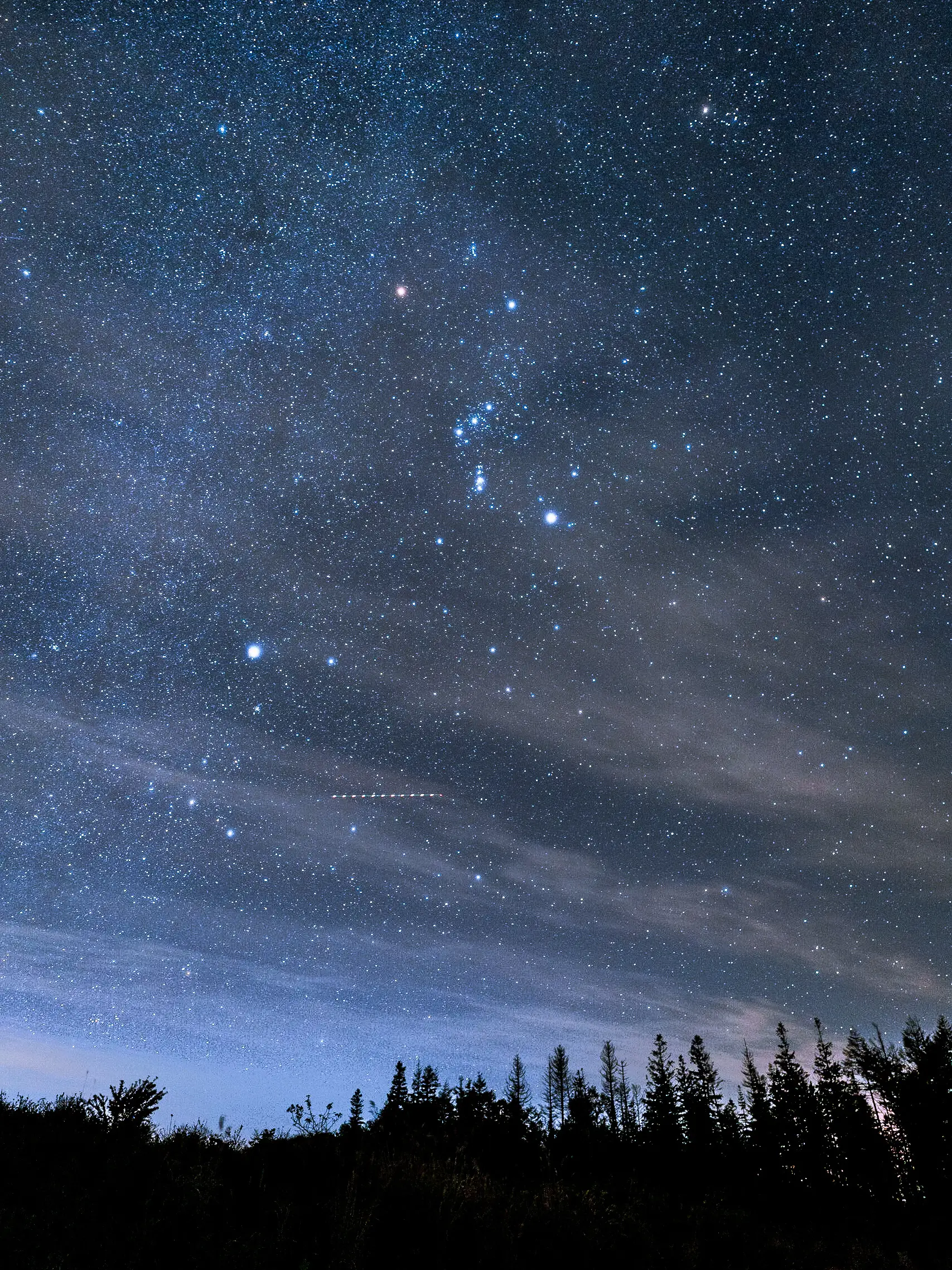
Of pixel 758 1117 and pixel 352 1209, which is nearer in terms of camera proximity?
pixel 352 1209

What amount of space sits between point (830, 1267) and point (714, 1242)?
312 cm

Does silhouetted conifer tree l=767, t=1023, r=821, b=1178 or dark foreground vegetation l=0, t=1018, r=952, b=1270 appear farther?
silhouetted conifer tree l=767, t=1023, r=821, b=1178

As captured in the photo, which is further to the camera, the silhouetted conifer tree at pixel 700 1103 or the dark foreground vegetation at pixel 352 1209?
the silhouetted conifer tree at pixel 700 1103

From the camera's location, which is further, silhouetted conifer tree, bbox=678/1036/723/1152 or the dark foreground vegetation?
silhouetted conifer tree, bbox=678/1036/723/1152

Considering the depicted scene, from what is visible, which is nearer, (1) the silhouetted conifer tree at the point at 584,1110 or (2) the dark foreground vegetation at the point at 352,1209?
(2) the dark foreground vegetation at the point at 352,1209

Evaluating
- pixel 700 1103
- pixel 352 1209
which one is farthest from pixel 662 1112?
pixel 352 1209

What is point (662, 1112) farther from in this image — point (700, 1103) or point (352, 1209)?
point (352, 1209)

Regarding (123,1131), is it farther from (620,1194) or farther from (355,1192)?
(620,1194)

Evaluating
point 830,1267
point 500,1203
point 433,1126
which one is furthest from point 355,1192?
point 433,1126

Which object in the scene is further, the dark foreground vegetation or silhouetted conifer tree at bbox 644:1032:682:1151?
silhouetted conifer tree at bbox 644:1032:682:1151

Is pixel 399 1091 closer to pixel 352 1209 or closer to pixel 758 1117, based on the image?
pixel 758 1117

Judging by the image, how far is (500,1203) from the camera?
8.80m

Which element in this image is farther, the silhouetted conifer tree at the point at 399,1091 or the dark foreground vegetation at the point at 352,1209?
the silhouetted conifer tree at the point at 399,1091

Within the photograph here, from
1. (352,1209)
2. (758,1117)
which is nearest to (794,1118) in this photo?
(758,1117)
